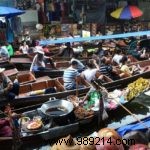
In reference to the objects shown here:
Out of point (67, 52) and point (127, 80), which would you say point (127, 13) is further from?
point (127, 80)

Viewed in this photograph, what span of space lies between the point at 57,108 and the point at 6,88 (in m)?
1.45

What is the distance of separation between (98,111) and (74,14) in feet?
35.6

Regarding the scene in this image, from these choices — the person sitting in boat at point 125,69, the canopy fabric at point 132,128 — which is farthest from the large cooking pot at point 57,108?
the person sitting in boat at point 125,69

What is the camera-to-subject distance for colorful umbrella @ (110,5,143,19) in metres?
17.8

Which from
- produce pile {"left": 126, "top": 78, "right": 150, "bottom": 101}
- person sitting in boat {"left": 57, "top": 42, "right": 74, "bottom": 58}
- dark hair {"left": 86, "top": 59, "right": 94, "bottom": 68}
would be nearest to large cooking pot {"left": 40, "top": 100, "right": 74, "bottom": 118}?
produce pile {"left": 126, "top": 78, "right": 150, "bottom": 101}

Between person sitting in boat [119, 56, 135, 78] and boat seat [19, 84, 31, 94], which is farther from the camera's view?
person sitting in boat [119, 56, 135, 78]

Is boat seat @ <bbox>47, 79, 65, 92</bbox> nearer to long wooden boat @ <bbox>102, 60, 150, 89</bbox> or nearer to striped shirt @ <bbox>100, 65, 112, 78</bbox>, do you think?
long wooden boat @ <bbox>102, 60, 150, 89</bbox>

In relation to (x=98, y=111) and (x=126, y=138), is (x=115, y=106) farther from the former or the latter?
(x=126, y=138)

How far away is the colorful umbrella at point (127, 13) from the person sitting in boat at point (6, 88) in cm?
1030

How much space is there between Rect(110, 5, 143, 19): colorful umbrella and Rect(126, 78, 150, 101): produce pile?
747cm

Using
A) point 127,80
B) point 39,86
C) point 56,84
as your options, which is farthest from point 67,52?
point 39,86

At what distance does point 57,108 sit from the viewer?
350 inches

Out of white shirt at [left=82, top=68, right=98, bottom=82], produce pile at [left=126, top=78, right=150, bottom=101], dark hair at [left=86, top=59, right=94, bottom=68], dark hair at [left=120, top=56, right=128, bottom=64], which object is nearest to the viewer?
white shirt at [left=82, top=68, right=98, bottom=82]

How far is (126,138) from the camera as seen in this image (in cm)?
649
